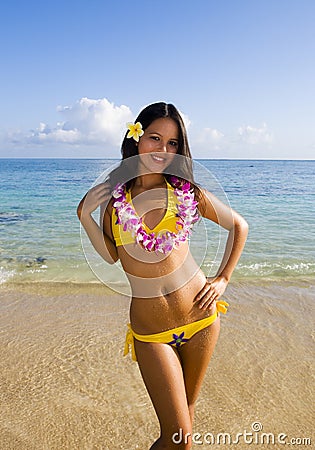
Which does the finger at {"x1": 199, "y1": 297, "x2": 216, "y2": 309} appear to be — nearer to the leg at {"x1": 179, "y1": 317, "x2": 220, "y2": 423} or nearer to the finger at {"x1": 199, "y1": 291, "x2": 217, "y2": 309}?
the finger at {"x1": 199, "y1": 291, "x2": 217, "y2": 309}

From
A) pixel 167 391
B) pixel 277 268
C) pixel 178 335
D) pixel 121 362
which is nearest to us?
pixel 167 391

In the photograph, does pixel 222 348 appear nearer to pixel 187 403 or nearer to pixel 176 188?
pixel 187 403

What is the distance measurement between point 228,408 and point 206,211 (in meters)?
1.82

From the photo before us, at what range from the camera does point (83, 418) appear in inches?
135

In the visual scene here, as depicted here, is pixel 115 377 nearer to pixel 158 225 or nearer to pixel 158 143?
pixel 158 225

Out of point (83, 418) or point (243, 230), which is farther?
point (83, 418)

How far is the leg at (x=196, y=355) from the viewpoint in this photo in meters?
2.50

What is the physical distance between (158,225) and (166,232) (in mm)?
63

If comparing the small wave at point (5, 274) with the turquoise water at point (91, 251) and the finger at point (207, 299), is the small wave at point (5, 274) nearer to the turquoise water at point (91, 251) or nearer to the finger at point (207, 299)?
the turquoise water at point (91, 251)

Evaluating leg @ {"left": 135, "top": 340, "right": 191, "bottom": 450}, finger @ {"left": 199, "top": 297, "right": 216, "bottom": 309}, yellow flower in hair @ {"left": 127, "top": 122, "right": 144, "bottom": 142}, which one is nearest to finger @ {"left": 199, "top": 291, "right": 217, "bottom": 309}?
finger @ {"left": 199, "top": 297, "right": 216, "bottom": 309}

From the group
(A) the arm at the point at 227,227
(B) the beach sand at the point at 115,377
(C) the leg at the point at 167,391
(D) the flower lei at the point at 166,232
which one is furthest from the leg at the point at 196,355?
(B) the beach sand at the point at 115,377

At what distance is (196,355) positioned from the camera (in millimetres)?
2500

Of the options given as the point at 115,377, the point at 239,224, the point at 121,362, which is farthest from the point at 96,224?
the point at 121,362

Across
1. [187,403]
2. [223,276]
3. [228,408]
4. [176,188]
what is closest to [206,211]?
[176,188]
